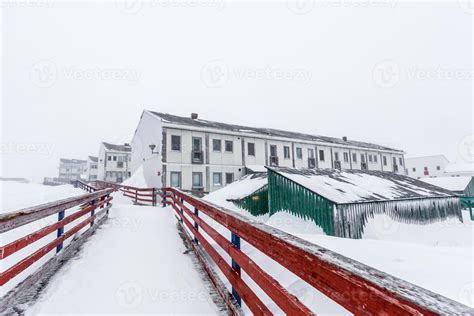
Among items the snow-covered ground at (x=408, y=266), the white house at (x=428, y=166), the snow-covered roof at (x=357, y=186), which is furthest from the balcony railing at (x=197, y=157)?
the white house at (x=428, y=166)

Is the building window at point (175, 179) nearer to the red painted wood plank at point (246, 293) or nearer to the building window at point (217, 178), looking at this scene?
the building window at point (217, 178)

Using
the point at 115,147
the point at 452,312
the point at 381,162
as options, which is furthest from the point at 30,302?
the point at 115,147

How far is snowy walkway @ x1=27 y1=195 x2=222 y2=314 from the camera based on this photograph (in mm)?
2941

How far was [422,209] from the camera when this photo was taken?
40.5ft

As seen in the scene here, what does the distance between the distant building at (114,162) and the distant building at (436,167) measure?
67710 mm

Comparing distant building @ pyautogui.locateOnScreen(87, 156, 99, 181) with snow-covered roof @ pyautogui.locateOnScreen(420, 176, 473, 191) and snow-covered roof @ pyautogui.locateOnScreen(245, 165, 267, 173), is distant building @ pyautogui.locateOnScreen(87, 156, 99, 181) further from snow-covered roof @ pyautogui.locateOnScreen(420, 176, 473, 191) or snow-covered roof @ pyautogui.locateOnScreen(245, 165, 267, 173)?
snow-covered roof @ pyautogui.locateOnScreen(420, 176, 473, 191)

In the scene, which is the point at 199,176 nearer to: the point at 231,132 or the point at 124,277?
the point at 231,132

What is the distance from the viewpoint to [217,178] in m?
21.0

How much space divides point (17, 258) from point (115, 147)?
40.7 meters

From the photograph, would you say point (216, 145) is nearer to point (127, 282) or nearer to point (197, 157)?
point (197, 157)

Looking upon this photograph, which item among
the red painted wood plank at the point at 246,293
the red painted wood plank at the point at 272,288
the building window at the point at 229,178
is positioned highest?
the red painted wood plank at the point at 272,288
